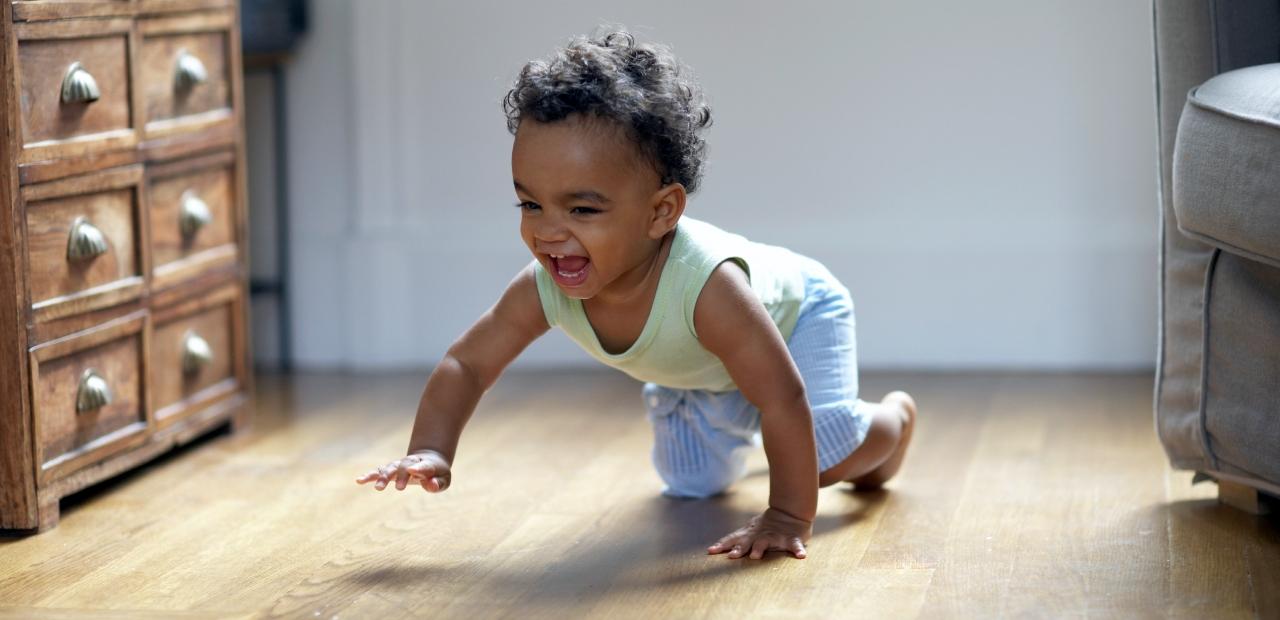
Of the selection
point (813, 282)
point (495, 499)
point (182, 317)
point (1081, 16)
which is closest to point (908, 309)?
point (1081, 16)

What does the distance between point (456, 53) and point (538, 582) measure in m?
1.28

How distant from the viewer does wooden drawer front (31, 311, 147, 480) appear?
5.08ft

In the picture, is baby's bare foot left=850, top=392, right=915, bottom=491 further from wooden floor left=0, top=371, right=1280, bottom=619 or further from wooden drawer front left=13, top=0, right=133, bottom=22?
wooden drawer front left=13, top=0, right=133, bottom=22

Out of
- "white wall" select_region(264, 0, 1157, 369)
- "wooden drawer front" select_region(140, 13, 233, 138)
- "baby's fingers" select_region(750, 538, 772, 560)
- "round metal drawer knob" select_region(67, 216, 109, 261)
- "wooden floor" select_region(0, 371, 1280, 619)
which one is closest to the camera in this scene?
"wooden floor" select_region(0, 371, 1280, 619)

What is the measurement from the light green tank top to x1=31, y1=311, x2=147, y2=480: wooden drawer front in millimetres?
517

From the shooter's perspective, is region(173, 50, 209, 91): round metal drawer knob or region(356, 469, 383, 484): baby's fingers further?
region(173, 50, 209, 91): round metal drawer knob

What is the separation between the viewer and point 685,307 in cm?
143

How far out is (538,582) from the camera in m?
1.33

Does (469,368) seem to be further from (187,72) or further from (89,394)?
(187,72)

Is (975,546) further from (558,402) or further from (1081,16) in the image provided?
(1081,16)

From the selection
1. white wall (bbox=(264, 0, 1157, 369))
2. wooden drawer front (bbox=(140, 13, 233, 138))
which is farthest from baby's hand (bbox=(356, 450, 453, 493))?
white wall (bbox=(264, 0, 1157, 369))

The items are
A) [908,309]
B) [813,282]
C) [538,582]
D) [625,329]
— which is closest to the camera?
[538,582]

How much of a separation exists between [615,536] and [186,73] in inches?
32.1

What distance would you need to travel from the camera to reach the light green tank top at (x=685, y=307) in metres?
1.43
